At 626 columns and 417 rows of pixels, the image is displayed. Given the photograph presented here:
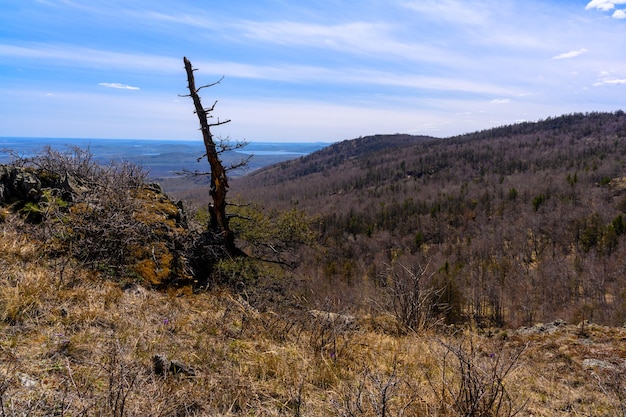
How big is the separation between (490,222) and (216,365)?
9330 cm

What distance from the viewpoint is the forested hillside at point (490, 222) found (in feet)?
158

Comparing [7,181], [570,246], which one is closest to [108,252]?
[7,181]

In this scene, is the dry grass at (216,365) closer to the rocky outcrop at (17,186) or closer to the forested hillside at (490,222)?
the forested hillside at (490,222)

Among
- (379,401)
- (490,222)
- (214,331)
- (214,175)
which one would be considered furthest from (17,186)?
(490,222)

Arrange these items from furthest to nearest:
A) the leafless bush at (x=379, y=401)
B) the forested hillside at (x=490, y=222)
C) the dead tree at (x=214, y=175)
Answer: the forested hillside at (x=490, y=222), the dead tree at (x=214, y=175), the leafless bush at (x=379, y=401)

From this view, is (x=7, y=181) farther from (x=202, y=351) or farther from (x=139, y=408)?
(x=139, y=408)

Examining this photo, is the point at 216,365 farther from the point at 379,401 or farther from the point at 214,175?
the point at 214,175

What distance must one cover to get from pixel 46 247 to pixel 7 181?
2264 mm

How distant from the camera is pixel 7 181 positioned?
6.01 m

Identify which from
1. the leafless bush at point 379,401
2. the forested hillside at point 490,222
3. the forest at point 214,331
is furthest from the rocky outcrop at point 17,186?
the leafless bush at point 379,401

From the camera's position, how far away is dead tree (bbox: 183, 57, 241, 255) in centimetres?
777

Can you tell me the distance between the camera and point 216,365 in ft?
9.50

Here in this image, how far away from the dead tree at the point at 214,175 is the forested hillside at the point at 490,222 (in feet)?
A: 8.99

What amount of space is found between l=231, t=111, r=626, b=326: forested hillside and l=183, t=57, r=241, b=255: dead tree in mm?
2740
